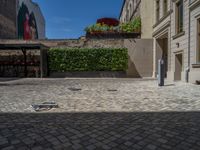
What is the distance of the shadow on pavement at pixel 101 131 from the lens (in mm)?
3215

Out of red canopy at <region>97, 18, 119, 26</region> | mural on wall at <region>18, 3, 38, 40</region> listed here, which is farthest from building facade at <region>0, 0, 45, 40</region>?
red canopy at <region>97, 18, 119, 26</region>

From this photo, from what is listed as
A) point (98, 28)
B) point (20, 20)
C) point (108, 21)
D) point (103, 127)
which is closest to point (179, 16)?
point (98, 28)

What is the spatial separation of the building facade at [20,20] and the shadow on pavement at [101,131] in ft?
78.9

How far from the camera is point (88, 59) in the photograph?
1866 centimetres

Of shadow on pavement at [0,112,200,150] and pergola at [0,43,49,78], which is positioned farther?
pergola at [0,43,49,78]

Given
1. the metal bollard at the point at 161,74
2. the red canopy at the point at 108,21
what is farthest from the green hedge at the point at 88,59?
the red canopy at the point at 108,21

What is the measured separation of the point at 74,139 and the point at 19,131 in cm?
118

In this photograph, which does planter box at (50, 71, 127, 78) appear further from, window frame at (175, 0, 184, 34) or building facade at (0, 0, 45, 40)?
building facade at (0, 0, 45, 40)

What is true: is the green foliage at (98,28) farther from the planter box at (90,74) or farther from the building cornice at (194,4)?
the building cornice at (194,4)

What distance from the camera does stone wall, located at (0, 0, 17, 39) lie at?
26.1 meters

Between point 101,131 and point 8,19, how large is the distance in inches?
1143

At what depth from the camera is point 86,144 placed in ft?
10.6

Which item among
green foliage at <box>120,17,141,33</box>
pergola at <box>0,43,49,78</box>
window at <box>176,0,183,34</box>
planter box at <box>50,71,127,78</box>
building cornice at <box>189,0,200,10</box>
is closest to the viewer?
building cornice at <box>189,0,200,10</box>

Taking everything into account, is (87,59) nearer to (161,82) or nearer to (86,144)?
(161,82)
